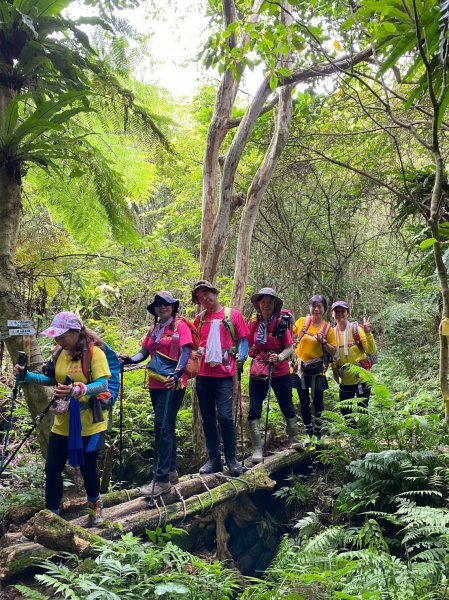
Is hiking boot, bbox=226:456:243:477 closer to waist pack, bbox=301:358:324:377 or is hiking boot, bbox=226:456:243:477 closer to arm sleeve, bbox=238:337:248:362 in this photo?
arm sleeve, bbox=238:337:248:362

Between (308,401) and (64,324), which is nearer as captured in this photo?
(64,324)

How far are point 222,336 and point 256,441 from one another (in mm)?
1686

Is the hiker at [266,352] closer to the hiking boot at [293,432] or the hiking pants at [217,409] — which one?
the hiking boot at [293,432]

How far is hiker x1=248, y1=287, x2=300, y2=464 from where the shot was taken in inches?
233

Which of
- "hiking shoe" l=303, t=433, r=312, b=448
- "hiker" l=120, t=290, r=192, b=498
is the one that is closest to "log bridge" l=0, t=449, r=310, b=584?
"hiking shoe" l=303, t=433, r=312, b=448

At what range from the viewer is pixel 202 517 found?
5.70 m

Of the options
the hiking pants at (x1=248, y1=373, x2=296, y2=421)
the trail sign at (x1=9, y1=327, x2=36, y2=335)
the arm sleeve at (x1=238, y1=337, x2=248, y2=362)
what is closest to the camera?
the trail sign at (x1=9, y1=327, x2=36, y2=335)

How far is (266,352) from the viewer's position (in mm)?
5961

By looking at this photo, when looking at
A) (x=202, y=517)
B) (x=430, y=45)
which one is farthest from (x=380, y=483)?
(x=430, y=45)

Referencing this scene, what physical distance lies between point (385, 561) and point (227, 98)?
5732 mm

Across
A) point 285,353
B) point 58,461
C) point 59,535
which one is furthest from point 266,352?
point 59,535

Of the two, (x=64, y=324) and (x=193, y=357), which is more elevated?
(x=64, y=324)

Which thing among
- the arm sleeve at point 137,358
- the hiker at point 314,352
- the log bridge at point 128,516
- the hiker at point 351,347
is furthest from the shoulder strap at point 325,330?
the arm sleeve at point 137,358

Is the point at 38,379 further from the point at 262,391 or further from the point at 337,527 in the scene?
the point at 337,527
